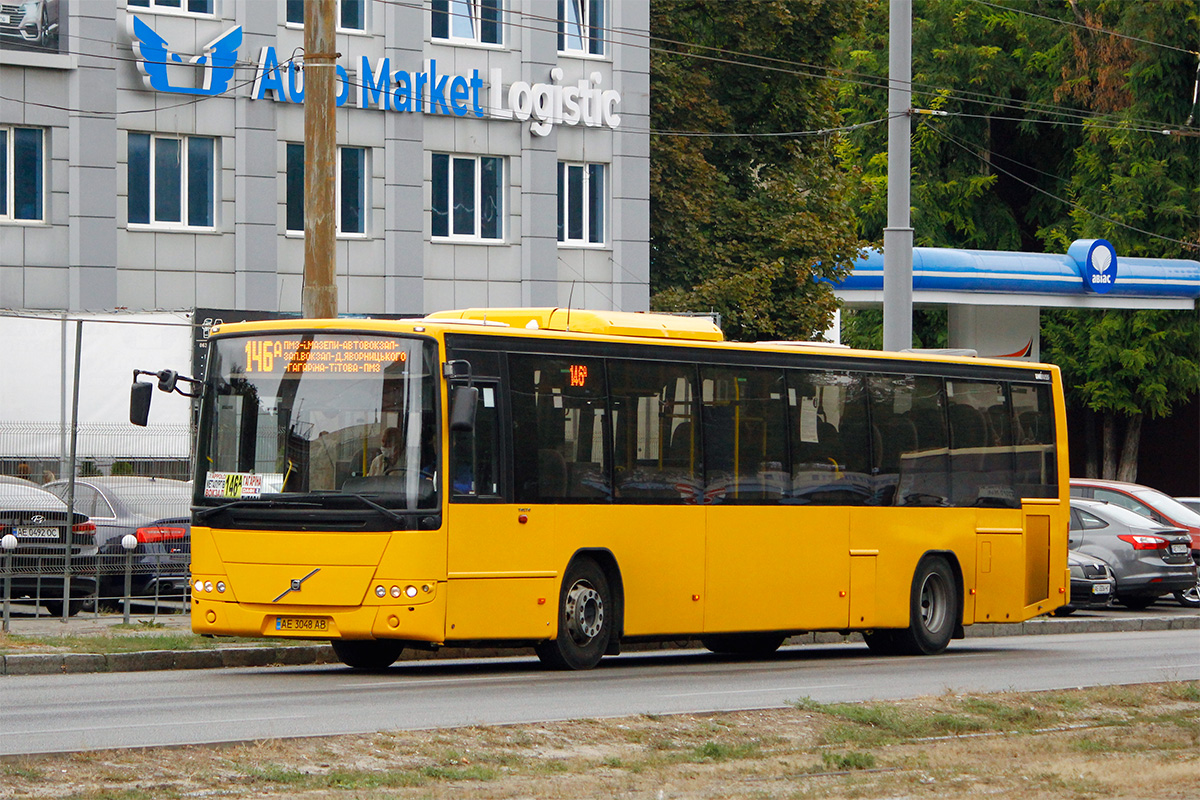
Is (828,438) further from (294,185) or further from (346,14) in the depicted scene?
(346,14)

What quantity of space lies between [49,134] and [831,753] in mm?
23200

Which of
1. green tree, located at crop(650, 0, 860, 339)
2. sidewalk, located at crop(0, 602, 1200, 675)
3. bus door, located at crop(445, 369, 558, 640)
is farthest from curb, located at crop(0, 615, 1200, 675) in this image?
green tree, located at crop(650, 0, 860, 339)

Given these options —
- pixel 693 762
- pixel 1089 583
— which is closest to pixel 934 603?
pixel 1089 583

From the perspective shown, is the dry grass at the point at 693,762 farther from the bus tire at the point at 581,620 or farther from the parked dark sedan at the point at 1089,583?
the parked dark sedan at the point at 1089,583

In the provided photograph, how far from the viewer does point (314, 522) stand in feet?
48.7

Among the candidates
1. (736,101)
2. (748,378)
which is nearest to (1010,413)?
(748,378)

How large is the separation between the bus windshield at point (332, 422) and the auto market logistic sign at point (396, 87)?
1714cm

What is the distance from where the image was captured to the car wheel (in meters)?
28.8

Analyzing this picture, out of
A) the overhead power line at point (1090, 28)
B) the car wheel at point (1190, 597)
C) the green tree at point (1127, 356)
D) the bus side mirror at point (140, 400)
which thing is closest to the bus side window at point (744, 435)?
the bus side mirror at point (140, 400)

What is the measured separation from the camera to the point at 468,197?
35094 mm

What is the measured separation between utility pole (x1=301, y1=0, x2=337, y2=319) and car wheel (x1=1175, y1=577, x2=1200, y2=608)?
53.3ft

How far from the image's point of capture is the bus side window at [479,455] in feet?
49.1

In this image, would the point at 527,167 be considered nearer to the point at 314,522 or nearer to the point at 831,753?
the point at 314,522

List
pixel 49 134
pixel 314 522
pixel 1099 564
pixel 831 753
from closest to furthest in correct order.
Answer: pixel 831 753 → pixel 314 522 → pixel 1099 564 → pixel 49 134
